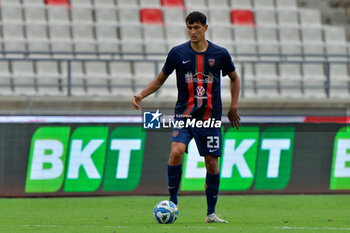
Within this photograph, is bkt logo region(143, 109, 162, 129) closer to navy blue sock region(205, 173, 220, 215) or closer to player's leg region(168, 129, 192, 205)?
player's leg region(168, 129, 192, 205)

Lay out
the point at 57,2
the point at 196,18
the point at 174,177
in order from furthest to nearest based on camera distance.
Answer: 1. the point at 57,2
2. the point at 174,177
3. the point at 196,18

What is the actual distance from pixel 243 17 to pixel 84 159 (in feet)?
39.9

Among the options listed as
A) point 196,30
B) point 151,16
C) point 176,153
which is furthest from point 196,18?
point 151,16

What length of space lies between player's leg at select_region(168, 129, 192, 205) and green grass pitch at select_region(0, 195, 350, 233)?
1.41ft

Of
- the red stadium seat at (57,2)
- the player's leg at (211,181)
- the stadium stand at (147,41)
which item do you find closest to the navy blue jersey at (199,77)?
the player's leg at (211,181)

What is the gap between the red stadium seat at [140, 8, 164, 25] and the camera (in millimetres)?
21703

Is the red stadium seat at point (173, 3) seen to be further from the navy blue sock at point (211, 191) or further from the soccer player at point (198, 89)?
the navy blue sock at point (211, 191)

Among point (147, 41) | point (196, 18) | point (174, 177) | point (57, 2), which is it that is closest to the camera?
point (196, 18)

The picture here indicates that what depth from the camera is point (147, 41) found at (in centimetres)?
2073

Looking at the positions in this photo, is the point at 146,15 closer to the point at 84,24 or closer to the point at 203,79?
the point at 84,24

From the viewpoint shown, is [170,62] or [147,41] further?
[147,41]

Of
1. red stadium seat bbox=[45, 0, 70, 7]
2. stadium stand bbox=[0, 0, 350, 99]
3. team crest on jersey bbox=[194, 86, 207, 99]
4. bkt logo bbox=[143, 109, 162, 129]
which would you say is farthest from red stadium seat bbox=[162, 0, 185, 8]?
team crest on jersey bbox=[194, 86, 207, 99]

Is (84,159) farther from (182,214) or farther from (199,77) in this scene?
(199,77)

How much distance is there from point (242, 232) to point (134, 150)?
18.7 ft
